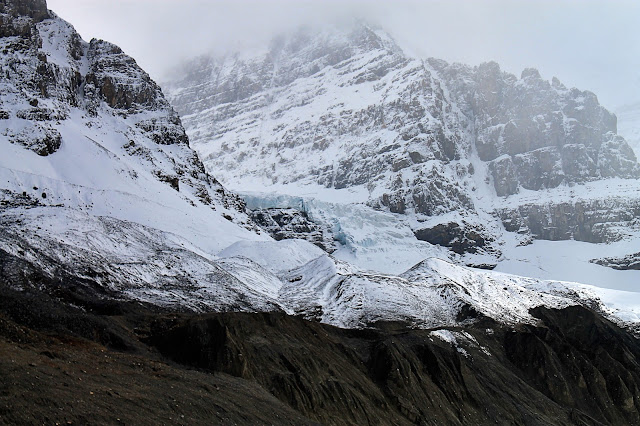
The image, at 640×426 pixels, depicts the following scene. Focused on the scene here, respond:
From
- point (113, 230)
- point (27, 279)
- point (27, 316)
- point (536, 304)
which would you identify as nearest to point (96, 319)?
point (27, 316)

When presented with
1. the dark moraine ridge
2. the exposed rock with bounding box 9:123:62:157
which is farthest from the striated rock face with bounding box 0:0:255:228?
the dark moraine ridge

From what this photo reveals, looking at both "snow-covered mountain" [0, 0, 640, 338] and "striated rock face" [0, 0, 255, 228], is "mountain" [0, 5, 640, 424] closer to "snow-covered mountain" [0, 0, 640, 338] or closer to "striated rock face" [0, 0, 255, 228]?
"snow-covered mountain" [0, 0, 640, 338]

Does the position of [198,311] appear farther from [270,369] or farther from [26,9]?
[26,9]

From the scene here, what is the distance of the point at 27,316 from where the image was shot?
1618 inches

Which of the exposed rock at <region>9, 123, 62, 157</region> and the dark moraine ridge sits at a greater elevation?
the exposed rock at <region>9, 123, 62, 157</region>

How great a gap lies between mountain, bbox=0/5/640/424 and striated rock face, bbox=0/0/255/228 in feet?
1.53

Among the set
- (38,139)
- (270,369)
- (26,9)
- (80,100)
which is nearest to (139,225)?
(38,139)

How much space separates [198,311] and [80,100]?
281ft

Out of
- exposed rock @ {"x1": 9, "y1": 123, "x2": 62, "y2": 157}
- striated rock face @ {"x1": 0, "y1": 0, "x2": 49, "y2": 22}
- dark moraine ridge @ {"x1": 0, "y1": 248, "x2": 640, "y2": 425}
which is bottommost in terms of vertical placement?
dark moraine ridge @ {"x1": 0, "y1": 248, "x2": 640, "y2": 425}

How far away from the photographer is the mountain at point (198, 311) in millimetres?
36688

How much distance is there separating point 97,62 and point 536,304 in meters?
105

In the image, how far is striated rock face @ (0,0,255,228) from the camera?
112938 mm

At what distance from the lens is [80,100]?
135 metres

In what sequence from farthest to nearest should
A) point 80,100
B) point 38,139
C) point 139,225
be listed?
point 80,100
point 38,139
point 139,225
